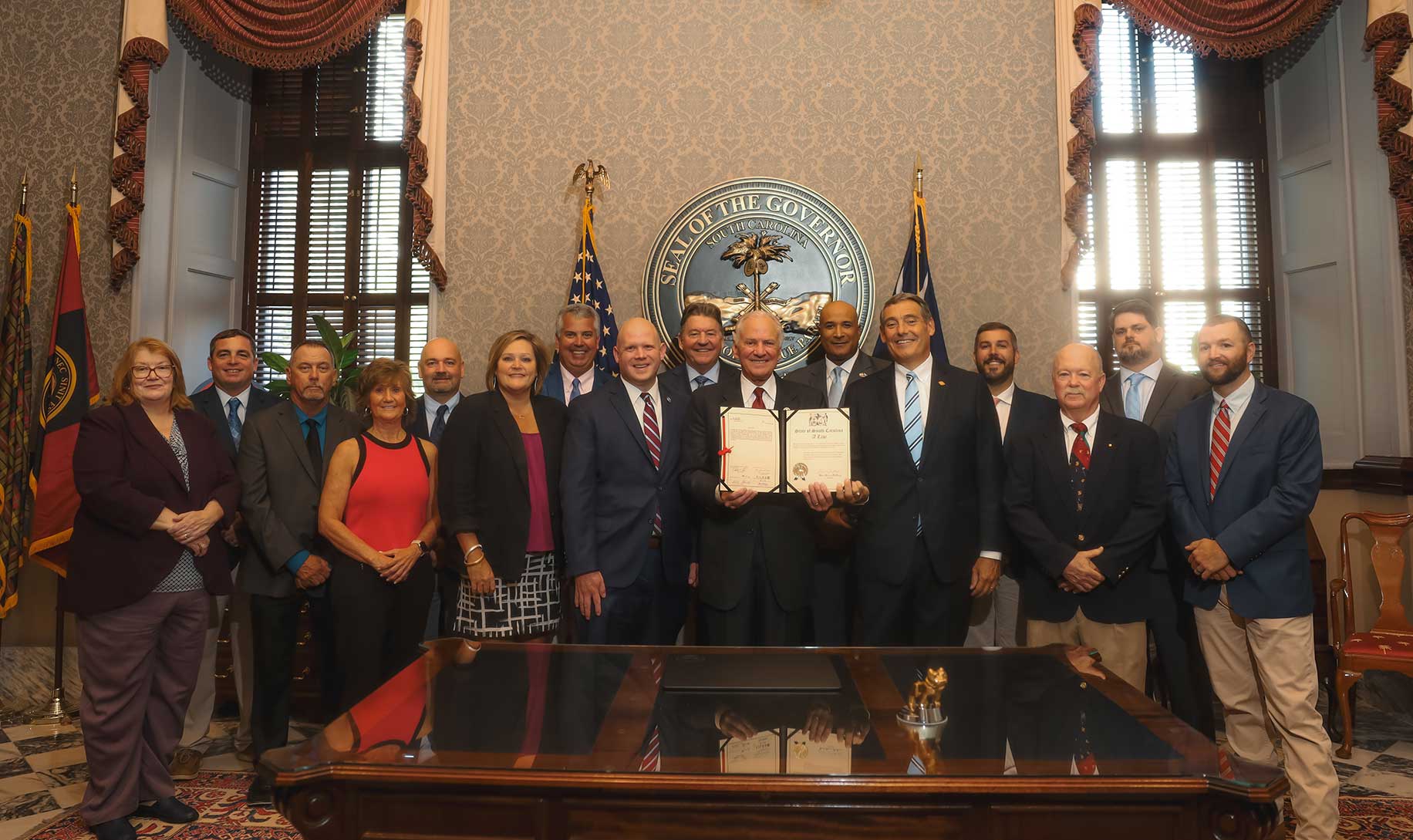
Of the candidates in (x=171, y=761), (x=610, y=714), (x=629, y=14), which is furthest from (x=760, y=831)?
(x=629, y=14)

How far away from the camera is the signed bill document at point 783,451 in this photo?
117 inches

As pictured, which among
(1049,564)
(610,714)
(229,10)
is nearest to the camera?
(610,714)

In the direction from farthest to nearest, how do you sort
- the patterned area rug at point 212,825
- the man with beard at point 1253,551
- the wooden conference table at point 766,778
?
1. the patterned area rug at point 212,825
2. the man with beard at point 1253,551
3. the wooden conference table at point 766,778

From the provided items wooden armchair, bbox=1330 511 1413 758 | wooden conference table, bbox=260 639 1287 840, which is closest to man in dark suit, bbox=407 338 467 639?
wooden conference table, bbox=260 639 1287 840

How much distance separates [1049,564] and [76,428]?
4.47 meters

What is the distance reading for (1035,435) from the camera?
3270 millimetres

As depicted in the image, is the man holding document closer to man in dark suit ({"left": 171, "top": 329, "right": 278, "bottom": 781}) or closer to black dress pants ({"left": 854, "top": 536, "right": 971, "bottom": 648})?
black dress pants ({"left": 854, "top": 536, "right": 971, "bottom": 648})

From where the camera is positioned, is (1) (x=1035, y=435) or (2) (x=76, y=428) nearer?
(1) (x=1035, y=435)

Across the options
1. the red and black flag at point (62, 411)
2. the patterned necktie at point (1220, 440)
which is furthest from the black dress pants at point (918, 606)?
the red and black flag at point (62, 411)

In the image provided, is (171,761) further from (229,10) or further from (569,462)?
(229,10)

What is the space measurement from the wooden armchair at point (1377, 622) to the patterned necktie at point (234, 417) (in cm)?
478

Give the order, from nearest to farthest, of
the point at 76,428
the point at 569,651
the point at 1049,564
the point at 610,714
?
the point at 610,714, the point at 569,651, the point at 1049,564, the point at 76,428

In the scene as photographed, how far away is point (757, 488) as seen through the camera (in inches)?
117

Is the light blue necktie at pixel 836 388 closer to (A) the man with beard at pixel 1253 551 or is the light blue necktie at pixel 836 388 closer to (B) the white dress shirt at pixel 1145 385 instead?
(B) the white dress shirt at pixel 1145 385
